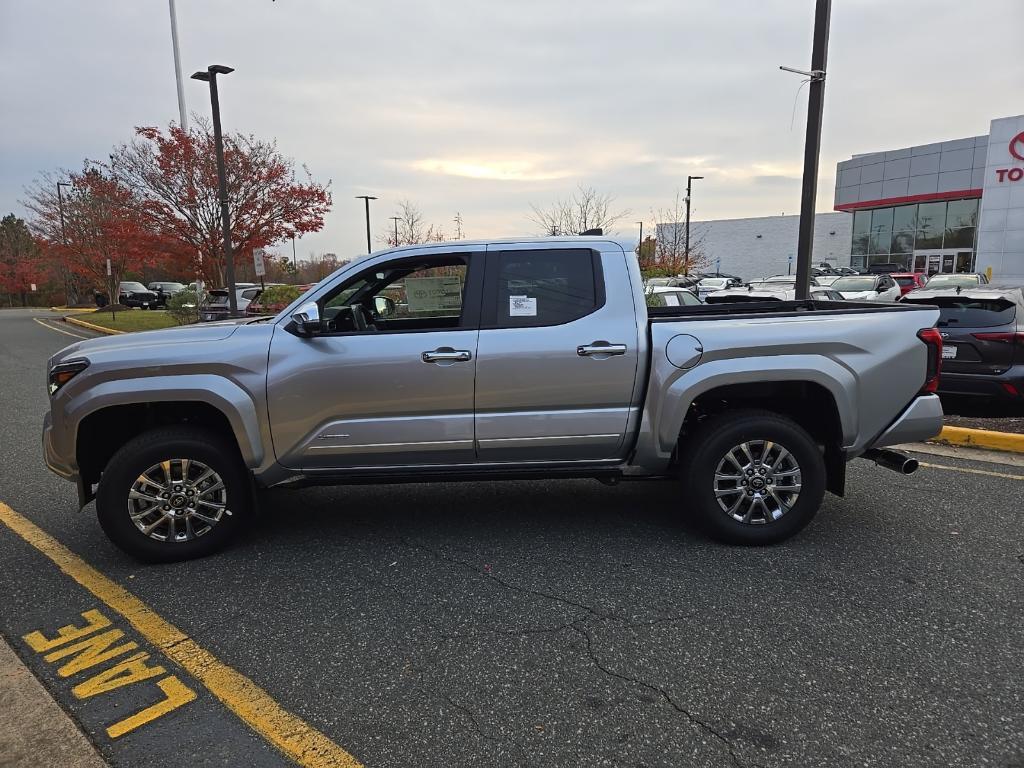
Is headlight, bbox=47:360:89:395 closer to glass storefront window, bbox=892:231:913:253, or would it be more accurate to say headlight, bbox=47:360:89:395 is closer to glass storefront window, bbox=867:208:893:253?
glass storefront window, bbox=892:231:913:253

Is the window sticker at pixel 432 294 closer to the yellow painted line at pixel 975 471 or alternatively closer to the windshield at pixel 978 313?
the yellow painted line at pixel 975 471

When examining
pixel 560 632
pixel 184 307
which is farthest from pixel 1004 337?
pixel 184 307

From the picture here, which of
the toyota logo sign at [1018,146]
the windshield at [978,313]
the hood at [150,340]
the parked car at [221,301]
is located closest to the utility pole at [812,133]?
the windshield at [978,313]

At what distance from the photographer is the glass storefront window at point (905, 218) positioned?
41125mm

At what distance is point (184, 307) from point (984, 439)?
19.8 m

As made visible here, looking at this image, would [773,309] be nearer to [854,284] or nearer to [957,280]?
[854,284]

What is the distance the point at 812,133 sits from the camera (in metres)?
8.34

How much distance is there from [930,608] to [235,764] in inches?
128

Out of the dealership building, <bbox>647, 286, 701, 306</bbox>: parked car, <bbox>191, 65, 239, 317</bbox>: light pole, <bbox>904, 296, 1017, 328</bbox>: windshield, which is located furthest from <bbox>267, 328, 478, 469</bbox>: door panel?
the dealership building

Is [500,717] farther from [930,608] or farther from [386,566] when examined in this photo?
[930,608]

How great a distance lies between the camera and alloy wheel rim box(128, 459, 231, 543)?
3.98 m

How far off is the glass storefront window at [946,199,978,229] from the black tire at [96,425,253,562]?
146 ft

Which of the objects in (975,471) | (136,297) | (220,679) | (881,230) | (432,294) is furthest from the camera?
(881,230)

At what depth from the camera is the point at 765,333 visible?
4059mm
